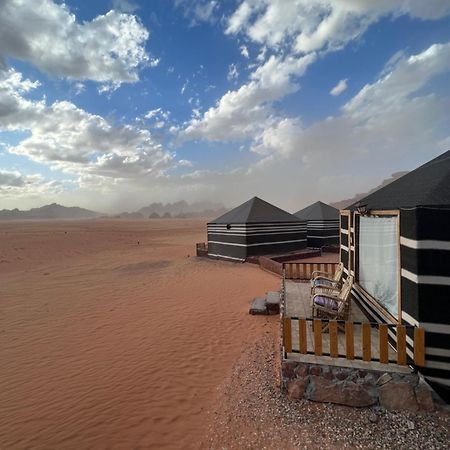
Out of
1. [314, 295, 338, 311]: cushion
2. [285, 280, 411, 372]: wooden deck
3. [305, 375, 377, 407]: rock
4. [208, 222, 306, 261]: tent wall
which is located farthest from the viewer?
[208, 222, 306, 261]: tent wall

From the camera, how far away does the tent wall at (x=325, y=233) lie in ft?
86.5

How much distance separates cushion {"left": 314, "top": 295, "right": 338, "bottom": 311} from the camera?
23.4ft

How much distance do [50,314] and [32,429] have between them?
7.58m

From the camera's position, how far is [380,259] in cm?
688

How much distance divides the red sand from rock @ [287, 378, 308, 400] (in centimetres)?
154

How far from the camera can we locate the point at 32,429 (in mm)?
5262

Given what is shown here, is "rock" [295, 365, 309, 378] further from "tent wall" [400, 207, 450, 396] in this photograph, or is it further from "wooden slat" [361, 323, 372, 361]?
"tent wall" [400, 207, 450, 396]

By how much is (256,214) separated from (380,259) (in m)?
15.0

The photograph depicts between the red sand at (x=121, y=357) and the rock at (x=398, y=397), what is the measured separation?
3.13 meters

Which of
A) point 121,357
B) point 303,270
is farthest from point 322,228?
→ point 121,357

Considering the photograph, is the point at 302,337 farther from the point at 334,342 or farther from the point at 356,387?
the point at 356,387

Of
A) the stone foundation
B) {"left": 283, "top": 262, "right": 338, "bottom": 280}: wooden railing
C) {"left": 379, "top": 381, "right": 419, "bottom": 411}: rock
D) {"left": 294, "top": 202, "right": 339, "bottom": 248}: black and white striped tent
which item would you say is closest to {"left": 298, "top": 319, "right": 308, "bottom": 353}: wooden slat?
the stone foundation

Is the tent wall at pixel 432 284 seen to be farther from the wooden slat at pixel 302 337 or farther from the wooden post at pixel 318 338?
the wooden slat at pixel 302 337

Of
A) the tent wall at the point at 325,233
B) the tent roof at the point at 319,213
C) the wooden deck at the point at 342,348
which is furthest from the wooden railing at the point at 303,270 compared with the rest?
the tent roof at the point at 319,213
